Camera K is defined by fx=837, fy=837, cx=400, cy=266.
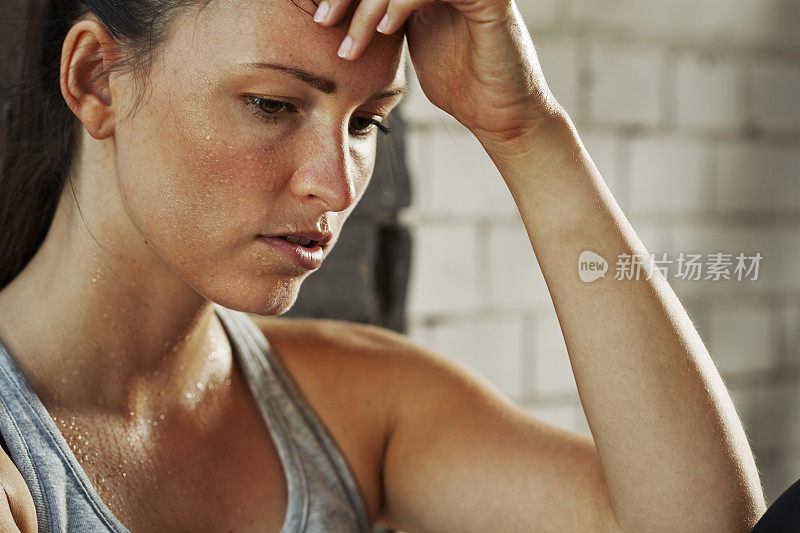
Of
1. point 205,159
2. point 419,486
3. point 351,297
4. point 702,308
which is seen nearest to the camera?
point 205,159

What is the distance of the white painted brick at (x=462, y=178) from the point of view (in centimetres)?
210

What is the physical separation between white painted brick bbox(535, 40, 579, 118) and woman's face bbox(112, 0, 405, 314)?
1211 millimetres

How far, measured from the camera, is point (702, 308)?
2598mm

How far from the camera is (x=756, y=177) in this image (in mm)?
2695

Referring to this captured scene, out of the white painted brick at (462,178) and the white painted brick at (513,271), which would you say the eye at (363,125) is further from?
the white painted brick at (513,271)

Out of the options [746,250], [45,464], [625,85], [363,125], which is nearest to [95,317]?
[45,464]

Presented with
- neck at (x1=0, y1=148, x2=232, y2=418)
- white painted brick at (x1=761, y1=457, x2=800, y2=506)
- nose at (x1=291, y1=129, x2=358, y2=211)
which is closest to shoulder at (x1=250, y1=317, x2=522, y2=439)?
neck at (x1=0, y1=148, x2=232, y2=418)

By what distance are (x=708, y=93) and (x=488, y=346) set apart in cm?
109

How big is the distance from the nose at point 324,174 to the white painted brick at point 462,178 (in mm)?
1024

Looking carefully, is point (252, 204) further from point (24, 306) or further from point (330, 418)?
point (330, 418)

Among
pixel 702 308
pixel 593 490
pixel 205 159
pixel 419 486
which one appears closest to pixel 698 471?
pixel 593 490

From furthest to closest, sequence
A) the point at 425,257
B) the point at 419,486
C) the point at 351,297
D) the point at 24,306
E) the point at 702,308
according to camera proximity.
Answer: the point at 702,308 < the point at 425,257 < the point at 351,297 < the point at 419,486 < the point at 24,306

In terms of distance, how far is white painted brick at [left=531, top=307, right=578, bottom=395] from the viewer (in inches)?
91.3

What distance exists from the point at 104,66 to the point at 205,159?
0.21 metres
